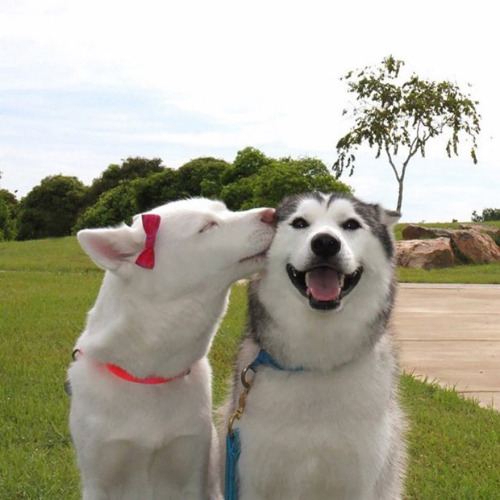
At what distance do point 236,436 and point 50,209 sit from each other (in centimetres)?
4105

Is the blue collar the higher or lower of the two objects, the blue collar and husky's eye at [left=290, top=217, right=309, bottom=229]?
the lower

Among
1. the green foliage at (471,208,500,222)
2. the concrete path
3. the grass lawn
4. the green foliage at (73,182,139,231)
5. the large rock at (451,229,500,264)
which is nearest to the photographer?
the grass lawn

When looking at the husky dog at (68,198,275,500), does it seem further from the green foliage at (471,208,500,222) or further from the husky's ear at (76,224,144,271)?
the green foliage at (471,208,500,222)

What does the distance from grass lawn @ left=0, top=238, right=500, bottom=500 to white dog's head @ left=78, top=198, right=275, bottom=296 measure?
153cm

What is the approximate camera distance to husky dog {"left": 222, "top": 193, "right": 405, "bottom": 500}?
9.73ft

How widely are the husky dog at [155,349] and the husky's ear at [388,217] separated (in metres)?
0.50

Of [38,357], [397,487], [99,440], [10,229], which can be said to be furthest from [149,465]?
[10,229]

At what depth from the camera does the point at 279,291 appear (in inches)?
121

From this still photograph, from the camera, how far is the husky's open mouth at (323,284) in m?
2.92

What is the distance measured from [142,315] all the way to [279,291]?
0.55m

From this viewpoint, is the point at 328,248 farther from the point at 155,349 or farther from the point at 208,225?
the point at 155,349

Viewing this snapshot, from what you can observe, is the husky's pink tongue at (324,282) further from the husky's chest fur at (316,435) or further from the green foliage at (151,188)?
the green foliage at (151,188)

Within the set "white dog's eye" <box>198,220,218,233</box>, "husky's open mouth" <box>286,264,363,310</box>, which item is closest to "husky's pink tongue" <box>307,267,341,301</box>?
"husky's open mouth" <box>286,264,363,310</box>

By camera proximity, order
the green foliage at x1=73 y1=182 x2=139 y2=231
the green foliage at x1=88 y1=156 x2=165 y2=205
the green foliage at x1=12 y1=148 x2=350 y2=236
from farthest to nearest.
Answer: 1. the green foliage at x1=88 y1=156 x2=165 y2=205
2. the green foliage at x1=73 y1=182 x2=139 y2=231
3. the green foliage at x1=12 y1=148 x2=350 y2=236
